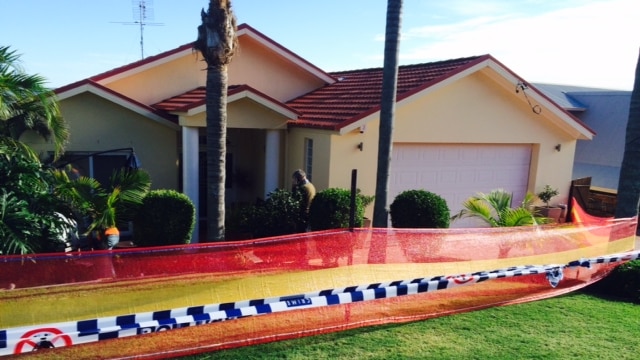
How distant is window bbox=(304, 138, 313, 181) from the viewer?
1136 centimetres

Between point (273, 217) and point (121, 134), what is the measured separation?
167 inches

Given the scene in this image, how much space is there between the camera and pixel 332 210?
8938mm

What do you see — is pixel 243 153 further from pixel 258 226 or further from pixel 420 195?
pixel 420 195

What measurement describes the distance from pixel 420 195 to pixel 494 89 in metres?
4.64

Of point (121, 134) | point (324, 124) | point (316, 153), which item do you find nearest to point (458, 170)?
point (316, 153)

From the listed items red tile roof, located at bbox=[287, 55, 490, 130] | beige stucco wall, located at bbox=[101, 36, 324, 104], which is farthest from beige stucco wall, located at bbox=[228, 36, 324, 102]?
red tile roof, located at bbox=[287, 55, 490, 130]

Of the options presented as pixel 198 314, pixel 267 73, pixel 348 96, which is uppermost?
pixel 267 73

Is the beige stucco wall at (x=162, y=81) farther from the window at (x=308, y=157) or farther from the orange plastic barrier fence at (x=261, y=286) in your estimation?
the orange plastic barrier fence at (x=261, y=286)

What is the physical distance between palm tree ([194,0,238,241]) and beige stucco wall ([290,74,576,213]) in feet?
12.0

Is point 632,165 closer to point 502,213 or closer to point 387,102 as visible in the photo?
point 502,213

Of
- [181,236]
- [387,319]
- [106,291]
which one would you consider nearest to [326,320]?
[387,319]

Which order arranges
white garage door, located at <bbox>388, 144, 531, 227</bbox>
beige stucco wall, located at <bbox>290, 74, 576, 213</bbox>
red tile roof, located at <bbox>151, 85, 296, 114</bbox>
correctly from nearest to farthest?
red tile roof, located at <bbox>151, 85, 296, 114</bbox> → beige stucco wall, located at <bbox>290, 74, 576, 213</bbox> → white garage door, located at <bbox>388, 144, 531, 227</bbox>

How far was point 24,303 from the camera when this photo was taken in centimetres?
433

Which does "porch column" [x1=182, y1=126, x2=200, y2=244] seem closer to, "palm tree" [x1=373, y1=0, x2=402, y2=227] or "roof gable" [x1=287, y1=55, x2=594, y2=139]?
"roof gable" [x1=287, y1=55, x2=594, y2=139]
